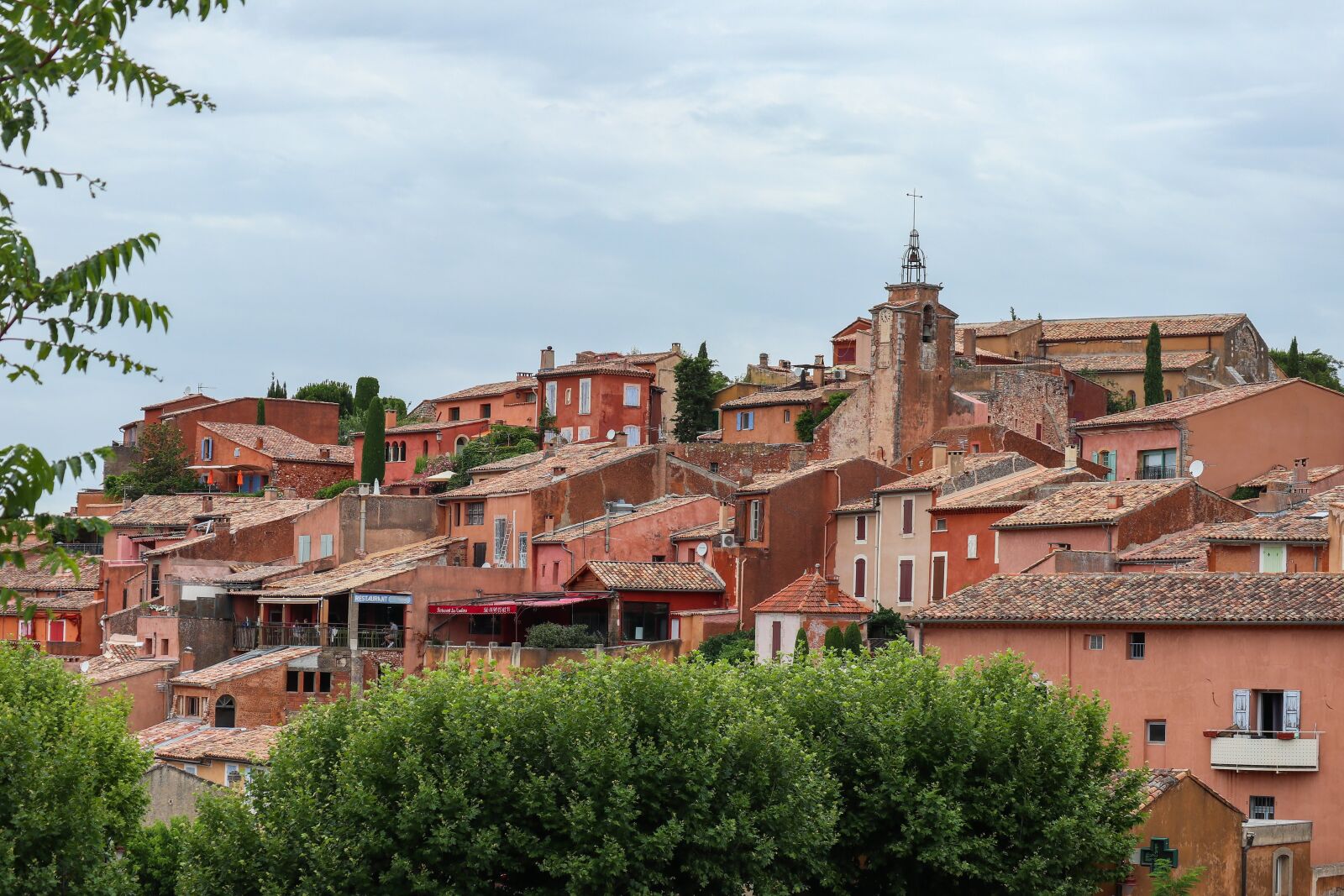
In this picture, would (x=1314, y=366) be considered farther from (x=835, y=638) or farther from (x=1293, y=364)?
(x=835, y=638)

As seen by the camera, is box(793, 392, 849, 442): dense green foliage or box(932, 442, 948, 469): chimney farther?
box(793, 392, 849, 442): dense green foliage

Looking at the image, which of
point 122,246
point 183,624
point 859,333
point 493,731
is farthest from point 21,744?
point 859,333

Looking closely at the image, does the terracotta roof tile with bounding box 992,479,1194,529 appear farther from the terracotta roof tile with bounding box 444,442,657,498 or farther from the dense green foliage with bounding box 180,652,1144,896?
the dense green foliage with bounding box 180,652,1144,896

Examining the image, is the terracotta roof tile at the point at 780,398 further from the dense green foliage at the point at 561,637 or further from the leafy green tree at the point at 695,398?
the dense green foliage at the point at 561,637

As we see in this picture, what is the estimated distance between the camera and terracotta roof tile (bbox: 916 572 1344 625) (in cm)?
4200

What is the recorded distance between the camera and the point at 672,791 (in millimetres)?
→ 29750

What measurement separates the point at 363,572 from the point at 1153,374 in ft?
119

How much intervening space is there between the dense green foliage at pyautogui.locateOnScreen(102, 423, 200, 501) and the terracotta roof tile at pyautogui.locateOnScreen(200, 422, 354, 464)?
230 centimetres

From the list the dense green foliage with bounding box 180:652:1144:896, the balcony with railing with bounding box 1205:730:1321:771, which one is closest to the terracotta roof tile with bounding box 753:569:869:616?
the balcony with railing with bounding box 1205:730:1321:771

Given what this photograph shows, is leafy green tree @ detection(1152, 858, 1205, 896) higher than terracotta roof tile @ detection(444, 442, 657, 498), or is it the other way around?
terracotta roof tile @ detection(444, 442, 657, 498)

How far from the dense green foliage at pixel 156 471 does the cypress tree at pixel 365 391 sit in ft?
67.5

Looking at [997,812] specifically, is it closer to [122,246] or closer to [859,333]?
[122,246]

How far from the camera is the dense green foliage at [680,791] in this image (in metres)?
28.9

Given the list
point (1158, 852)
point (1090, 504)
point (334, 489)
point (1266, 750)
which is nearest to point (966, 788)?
point (1158, 852)
